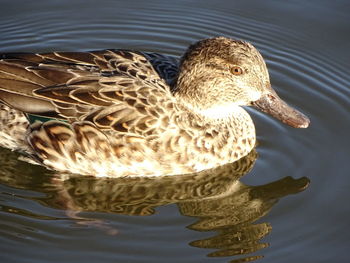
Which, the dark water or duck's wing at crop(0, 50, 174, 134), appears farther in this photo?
duck's wing at crop(0, 50, 174, 134)

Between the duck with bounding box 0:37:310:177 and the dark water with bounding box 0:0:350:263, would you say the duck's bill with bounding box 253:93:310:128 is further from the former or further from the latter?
the dark water with bounding box 0:0:350:263

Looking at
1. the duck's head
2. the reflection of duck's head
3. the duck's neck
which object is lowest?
the reflection of duck's head

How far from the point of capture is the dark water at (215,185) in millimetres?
7387

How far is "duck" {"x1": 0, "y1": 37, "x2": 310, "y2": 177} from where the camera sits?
26.6 ft

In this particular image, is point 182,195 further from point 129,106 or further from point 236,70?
point 236,70

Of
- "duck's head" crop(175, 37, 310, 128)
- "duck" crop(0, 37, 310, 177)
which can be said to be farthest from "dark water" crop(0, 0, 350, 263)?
"duck's head" crop(175, 37, 310, 128)

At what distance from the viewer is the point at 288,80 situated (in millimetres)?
10289

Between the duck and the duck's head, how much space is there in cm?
1

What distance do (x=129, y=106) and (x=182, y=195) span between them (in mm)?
1197

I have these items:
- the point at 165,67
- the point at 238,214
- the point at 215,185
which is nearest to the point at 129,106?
the point at 165,67

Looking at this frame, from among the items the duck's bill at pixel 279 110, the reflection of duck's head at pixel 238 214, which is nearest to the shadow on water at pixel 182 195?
the reflection of duck's head at pixel 238 214

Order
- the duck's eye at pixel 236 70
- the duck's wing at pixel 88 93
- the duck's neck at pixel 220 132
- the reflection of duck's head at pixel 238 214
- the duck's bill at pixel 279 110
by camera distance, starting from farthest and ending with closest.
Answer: the duck's bill at pixel 279 110
the duck's neck at pixel 220 132
the duck's eye at pixel 236 70
the duck's wing at pixel 88 93
the reflection of duck's head at pixel 238 214

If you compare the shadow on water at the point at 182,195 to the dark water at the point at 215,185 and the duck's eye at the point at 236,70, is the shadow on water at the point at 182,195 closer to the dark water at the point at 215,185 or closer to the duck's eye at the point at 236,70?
the dark water at the point at 215,185

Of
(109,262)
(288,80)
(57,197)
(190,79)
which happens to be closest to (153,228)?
(109,262)
